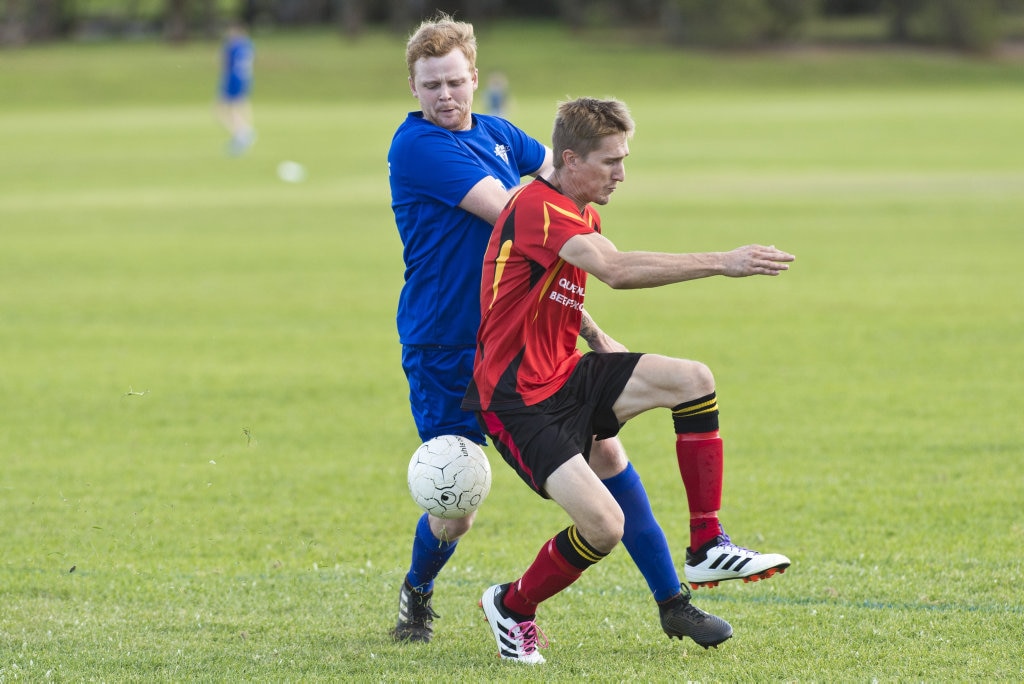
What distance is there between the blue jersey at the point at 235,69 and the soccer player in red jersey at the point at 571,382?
3134 cm

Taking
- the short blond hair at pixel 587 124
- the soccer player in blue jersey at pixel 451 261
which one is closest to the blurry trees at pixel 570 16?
the soccer player in blue jersey at pixel 451 261

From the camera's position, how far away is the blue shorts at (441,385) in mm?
5508

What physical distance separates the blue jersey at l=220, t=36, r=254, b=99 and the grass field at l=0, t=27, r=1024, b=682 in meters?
8.55

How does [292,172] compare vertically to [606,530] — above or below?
below

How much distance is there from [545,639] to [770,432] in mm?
4246

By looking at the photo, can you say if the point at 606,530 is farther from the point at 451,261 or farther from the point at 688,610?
the point at 451,261

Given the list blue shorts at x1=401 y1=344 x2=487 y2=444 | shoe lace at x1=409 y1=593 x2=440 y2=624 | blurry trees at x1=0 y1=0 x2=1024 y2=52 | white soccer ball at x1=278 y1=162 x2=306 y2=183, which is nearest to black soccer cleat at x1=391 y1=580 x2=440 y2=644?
shoe lace at x1=409 y1=593 x2=440 y2=624

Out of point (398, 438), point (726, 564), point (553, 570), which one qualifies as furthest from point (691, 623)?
point (398, 438)

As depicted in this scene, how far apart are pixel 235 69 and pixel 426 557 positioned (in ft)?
105

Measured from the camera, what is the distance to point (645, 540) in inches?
213

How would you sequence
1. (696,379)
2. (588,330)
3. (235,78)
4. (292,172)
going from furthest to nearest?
(235,78), (292,172), (588,330), (696,379)

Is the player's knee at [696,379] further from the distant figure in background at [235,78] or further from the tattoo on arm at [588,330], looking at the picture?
the distant figure in background at [235,78]

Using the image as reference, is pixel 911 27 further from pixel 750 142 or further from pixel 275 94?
pixel 750 142

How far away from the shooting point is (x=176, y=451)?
29.7 feet
